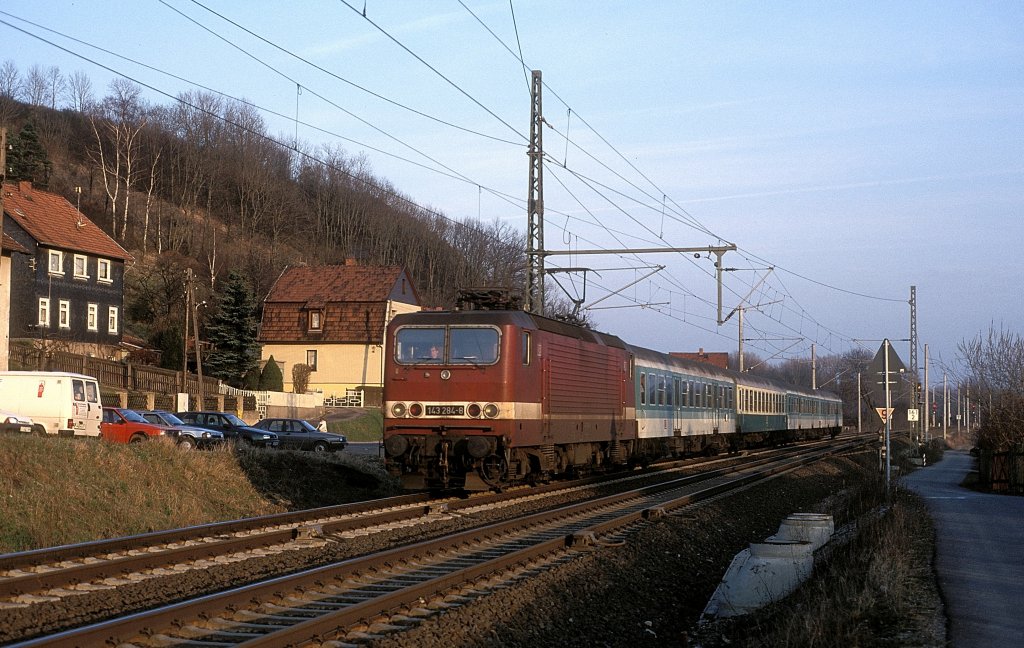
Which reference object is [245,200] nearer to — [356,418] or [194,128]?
[194,128]

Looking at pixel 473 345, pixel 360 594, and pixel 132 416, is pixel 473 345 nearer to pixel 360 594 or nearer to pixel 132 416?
pixel 360 594

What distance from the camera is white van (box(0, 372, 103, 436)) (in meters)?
25.9

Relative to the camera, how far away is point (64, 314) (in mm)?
56750

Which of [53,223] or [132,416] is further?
[53,223]

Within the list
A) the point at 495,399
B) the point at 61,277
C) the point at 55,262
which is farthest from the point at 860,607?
the point at 61,277

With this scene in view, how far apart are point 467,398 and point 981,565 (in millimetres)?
8905

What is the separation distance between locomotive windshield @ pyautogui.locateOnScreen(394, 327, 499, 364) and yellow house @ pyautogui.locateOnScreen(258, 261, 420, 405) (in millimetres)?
44945

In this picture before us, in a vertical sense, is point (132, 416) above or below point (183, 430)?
above

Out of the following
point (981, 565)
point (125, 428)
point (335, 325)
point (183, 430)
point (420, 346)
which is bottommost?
point (981, 565)

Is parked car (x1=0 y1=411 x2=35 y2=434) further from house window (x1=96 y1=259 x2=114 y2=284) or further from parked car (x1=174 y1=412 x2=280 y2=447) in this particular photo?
house window (x1=96 y1=259 x2=114 y2=284)

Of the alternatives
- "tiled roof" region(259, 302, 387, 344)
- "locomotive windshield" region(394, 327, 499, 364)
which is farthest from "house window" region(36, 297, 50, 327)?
"locomotive windshield" region(394, 327, 499, 364)

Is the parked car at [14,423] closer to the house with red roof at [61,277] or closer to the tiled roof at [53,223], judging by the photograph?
the house with red roof at [61,277]

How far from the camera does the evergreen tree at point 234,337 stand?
6084cm

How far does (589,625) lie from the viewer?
970 centimetres
